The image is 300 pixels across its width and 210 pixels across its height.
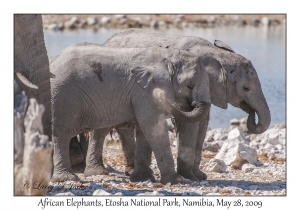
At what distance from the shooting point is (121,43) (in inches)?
487

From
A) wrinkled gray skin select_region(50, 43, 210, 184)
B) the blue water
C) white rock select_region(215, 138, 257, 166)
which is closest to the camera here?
wrinkled gray skin select_region(50, 43, 210, 184)

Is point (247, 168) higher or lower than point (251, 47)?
lower

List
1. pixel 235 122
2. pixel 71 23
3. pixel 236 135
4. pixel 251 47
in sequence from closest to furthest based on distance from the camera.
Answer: pixel 236 135
pixel 235 122
pixel 251 47
pixel 71 23

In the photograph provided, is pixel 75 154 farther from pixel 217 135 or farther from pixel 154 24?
pixel 154 24

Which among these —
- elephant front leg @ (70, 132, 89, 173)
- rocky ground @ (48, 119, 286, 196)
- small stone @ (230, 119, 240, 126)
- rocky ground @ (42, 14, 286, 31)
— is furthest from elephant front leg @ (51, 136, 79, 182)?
rocky ground @ (42, 14, 286, 31)

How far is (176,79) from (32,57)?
214cm

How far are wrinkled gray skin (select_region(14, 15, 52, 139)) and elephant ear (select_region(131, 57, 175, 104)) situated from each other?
1.51 metres

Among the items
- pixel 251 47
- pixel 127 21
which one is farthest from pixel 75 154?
pixel 127 21

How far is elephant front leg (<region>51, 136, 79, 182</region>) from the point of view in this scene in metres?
10.9

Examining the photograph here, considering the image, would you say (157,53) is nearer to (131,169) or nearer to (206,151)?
(131,169)

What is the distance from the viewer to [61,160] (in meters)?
11.0

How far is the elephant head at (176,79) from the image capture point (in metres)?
11.0

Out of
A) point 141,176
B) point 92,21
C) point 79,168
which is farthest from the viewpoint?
point 92,21

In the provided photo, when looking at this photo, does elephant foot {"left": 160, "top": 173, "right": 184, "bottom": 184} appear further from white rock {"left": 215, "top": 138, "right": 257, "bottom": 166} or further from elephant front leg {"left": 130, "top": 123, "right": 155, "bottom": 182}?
white rock {"left": 215, "top": 138, "right": 257, "bottom": 166}
